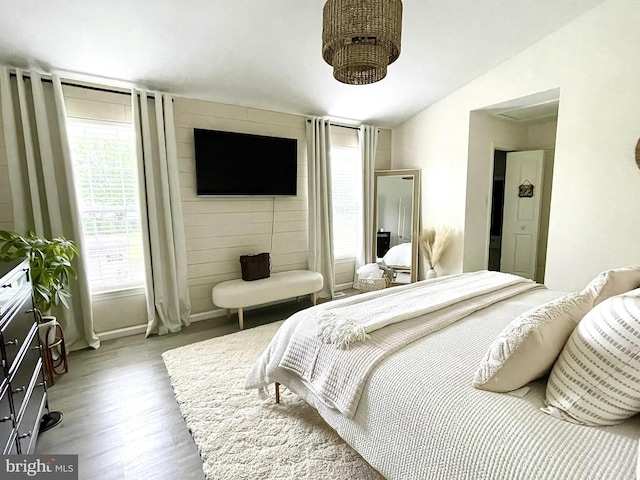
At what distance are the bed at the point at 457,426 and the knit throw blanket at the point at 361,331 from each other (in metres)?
0.02

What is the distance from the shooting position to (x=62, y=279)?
2385 mm

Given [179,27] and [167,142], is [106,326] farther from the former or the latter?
[179,27]

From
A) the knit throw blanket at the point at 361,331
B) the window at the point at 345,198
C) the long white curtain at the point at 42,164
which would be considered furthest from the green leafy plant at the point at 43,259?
the window at the point at 345,198

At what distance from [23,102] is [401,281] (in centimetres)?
449

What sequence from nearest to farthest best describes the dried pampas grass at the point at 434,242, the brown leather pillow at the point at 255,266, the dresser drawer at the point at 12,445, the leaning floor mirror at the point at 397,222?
the dresser drawer at the point at 12,445 → the brown leather pillow at the point at 255,266 → the dried pampas grass at the point at 434,242 → the leaning floor mirror at the point at 397,222

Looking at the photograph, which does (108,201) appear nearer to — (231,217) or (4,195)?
(4,195)

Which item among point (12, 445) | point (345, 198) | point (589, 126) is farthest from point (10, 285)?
point (589, 126)

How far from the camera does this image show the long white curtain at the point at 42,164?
248 centimetres

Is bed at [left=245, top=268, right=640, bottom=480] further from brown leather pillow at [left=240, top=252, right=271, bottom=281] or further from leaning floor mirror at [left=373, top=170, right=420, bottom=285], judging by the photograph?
leaning floor mirror at [left=373, top=170, right=420, bottom=285]

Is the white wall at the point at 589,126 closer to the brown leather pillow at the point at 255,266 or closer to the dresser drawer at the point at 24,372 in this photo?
the brown leather pillow at the point at 255,266

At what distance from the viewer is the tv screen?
3.29 meters

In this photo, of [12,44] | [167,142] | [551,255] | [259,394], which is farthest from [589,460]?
[12,44]

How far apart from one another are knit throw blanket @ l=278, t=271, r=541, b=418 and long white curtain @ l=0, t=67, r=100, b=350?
2313 mm

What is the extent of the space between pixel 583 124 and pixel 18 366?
4418 millimetres
